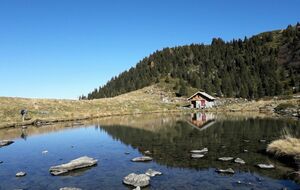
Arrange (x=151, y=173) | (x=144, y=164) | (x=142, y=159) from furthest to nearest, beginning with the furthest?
(x=142, y=159) < (x=144, y=164) < (x=151, y=173)

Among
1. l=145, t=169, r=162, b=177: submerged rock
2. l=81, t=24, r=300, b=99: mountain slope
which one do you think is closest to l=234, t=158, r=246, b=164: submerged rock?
l=145, t=169, r=162, b=177: submerged rock

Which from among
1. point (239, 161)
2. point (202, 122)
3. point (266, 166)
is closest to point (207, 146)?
point (239, 161)

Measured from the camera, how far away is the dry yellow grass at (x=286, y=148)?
1022 inches

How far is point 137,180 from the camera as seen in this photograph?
20.4m

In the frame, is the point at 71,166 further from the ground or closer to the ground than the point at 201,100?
closer to the ground

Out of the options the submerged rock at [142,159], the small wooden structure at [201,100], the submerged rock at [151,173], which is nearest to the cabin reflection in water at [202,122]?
the submerged rock at [142,159]

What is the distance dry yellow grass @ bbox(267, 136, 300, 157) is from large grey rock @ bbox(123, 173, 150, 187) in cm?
1249

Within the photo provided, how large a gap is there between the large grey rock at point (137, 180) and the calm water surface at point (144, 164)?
0.40m

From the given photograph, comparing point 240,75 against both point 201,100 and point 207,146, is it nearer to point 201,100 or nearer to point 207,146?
point 201,100

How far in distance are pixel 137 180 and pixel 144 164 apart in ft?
20.0

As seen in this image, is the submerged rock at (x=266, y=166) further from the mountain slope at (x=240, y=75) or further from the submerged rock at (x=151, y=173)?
the mountain slope at (x=240, y=75)

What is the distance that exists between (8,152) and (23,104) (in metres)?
45.3

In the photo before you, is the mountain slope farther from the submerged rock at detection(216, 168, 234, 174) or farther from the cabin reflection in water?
the submerged rock at detection(216, 168, 234, 174)

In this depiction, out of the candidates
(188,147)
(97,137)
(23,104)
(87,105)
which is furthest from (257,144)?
(87,105)
